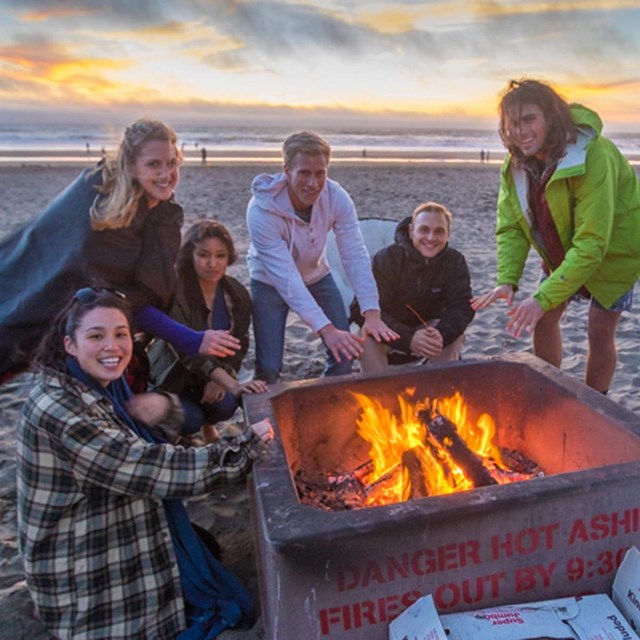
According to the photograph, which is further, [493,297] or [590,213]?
[493,297]

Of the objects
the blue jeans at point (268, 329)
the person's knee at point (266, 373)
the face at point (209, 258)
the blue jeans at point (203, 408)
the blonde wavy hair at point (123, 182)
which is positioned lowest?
the blue jeans at point (203, 408)

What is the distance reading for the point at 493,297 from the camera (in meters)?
3.56

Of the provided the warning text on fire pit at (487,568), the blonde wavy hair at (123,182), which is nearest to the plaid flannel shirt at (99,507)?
the warning text on fire pit at (487,568)

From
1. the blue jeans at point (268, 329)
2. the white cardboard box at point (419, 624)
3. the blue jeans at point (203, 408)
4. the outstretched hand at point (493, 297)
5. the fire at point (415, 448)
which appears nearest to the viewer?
the white cardboard box at point (419, 624)

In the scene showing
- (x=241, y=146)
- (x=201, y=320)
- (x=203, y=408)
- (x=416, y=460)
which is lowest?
(x=203, y=408)

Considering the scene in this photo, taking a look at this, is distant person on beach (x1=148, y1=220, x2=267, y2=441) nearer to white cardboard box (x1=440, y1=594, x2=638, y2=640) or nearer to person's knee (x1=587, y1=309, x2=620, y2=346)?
white cardboard box (x1=440, y1=594, x2=638, y2=640)

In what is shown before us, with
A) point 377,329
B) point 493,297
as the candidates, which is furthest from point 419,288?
point 493,297

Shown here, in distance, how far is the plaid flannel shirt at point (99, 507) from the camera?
85.0 inches

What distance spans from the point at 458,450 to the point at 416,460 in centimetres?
19

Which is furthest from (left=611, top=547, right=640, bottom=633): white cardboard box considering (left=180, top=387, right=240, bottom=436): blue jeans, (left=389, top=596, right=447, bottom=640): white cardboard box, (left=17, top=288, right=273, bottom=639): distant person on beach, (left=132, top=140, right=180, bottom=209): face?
(left=132, top=140, right=180, bottom=209): face

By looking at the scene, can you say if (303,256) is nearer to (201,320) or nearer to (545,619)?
(201,320)

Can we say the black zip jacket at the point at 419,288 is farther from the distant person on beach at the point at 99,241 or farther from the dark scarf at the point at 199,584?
the dark scarf at the point at 199,584

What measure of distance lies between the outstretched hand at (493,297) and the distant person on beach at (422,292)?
487 mm

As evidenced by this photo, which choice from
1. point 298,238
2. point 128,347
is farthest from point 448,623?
point 298,238
